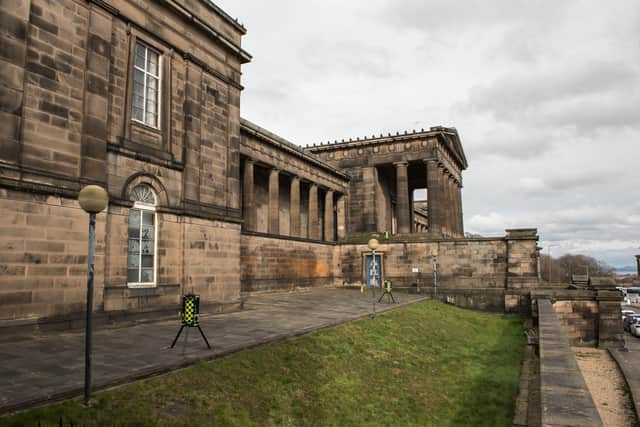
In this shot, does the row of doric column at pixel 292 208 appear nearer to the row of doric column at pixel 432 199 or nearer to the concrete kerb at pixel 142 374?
the row of doric column at pixel 432 199

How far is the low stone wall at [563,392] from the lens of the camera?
17.4ft

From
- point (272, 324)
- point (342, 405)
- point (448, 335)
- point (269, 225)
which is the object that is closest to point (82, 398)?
point (342, 405)

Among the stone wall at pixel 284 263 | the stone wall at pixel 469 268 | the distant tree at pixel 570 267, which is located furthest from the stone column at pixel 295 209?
the distant tree at pixel 570 267

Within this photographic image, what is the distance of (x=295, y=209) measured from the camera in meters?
31.3

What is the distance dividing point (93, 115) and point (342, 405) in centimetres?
960

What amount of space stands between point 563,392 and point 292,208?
2561 centimetres

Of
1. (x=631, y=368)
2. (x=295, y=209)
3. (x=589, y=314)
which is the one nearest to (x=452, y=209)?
(x=295, y=209)

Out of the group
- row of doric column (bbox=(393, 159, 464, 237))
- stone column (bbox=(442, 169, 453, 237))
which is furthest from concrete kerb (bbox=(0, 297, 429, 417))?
stone column (bbox=(442, 169, 453, 237))

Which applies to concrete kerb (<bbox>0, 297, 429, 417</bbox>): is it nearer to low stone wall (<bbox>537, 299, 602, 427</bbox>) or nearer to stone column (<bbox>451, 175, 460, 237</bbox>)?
low stone wall (<bbox>537, 299, 602, 427</bbox>)

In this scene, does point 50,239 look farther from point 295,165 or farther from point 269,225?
point 295,165

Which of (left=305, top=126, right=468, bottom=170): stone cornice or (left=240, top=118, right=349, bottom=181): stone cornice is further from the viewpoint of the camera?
(left=305, top=126, right=468, bottom=170): stone cornice

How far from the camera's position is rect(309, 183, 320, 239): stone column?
33.2 meters

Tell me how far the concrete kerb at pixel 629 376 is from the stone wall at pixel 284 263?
17.4 m

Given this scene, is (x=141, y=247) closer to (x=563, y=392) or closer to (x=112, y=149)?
(x=112, y=149)
